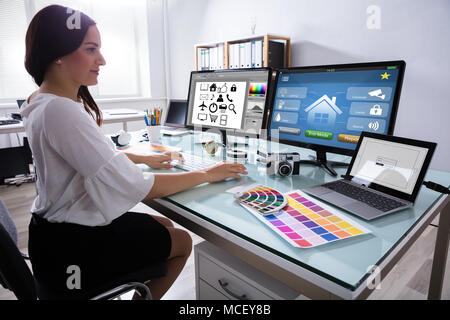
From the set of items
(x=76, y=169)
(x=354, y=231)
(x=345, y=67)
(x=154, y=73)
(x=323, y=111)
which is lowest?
(x=354, y=231)

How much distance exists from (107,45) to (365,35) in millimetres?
3538

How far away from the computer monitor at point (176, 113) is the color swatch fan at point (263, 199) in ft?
4.24

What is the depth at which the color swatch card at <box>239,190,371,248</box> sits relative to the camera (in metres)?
0.64

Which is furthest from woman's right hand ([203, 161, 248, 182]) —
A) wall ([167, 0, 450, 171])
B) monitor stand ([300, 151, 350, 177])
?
wall ([167, 0, 450, 171])

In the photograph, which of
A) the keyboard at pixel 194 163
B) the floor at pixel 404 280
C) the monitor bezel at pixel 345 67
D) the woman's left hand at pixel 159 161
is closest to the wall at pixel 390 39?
the floor at pixel 404 280

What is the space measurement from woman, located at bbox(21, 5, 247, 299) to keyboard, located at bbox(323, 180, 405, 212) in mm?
468

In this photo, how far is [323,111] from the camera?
117 centimetres

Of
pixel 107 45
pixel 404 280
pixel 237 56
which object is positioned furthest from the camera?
pixel 107 45

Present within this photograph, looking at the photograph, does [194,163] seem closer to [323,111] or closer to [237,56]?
[323,111]

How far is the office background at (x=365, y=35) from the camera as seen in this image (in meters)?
2.27

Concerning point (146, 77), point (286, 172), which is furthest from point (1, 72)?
point (286, 172)

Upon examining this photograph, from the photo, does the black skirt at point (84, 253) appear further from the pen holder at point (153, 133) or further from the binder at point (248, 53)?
the binder at point (248, 53)

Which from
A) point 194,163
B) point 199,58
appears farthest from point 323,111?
point 199,58
